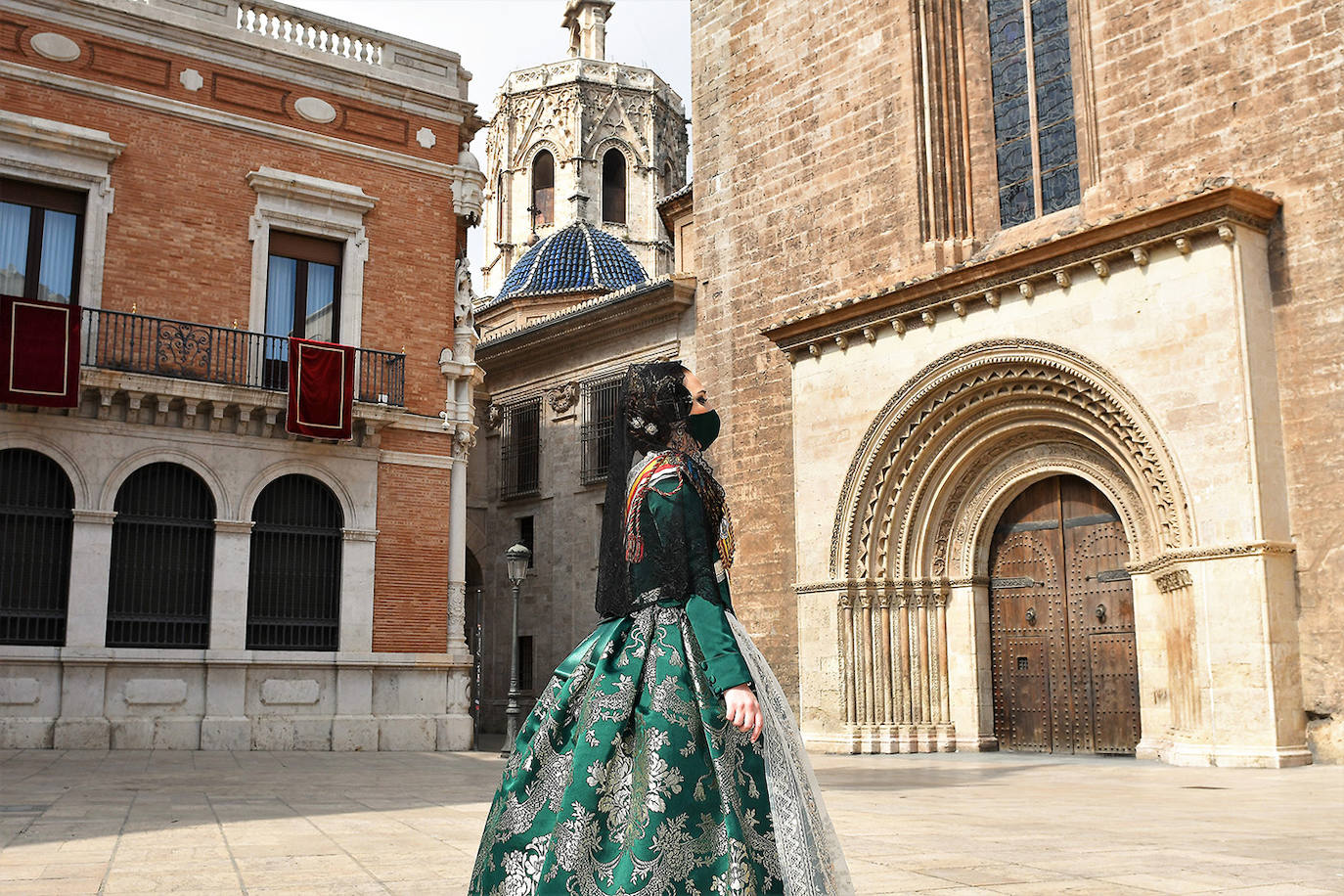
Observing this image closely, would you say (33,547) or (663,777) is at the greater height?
(33,547)

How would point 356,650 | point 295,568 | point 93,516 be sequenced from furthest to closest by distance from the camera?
point 356,650
point 295,568
point 93,516

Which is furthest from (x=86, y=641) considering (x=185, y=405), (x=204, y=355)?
(x=204, y=355)

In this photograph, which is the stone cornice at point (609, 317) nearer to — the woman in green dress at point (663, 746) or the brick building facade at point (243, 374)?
the brick building facade at point (243, 374)

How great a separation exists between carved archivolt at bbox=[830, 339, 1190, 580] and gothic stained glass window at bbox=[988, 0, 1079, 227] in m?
2.56

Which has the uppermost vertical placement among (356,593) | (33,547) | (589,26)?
(589,26)

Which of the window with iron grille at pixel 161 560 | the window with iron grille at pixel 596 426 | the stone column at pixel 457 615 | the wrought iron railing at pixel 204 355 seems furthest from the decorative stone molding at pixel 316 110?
the window with iron grille at pixel 596 426

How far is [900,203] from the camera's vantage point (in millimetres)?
16516

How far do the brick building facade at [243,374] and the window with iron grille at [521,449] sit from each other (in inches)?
277

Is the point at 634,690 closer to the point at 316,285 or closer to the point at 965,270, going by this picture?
the point at 965,270

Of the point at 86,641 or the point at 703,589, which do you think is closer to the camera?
the point at 703,589

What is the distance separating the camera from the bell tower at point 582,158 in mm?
44906

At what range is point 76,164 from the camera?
635 inches

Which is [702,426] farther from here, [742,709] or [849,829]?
[849,829]

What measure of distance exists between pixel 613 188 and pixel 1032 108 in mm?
31372
